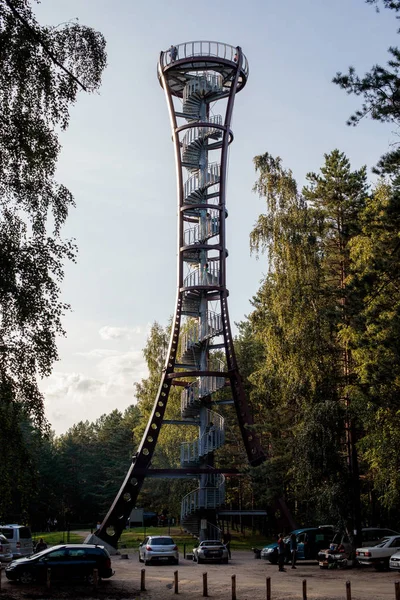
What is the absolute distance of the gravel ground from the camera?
17.3 meters

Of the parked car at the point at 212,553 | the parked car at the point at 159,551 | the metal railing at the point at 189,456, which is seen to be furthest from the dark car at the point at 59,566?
the metal railing at the point at 189,456

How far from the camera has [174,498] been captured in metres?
48.2

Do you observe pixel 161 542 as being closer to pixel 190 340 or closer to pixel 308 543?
pixel 308 543

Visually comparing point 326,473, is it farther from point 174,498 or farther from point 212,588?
point 174,498

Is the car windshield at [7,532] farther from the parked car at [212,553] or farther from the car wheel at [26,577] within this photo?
the car wheel at [26,577]

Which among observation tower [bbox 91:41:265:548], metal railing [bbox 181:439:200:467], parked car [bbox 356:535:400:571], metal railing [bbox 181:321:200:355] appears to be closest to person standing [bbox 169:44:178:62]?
observation tower [bbox 91:41:265:548]

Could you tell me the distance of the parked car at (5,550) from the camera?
90.4 ft

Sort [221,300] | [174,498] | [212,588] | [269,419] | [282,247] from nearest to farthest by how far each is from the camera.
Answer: [212,588], [282,247], [269,419], [221,300], [174,498]

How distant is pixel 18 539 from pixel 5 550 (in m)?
0.86

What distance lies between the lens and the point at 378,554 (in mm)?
24266

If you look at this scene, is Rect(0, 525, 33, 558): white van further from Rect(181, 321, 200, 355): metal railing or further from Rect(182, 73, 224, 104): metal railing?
Rect(182, 73, 224, 104): metal railing

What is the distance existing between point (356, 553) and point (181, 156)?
2189 centimetres

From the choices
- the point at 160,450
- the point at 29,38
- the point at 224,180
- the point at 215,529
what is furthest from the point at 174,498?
the point at 29,38

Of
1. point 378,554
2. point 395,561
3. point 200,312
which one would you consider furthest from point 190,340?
point 395,561
